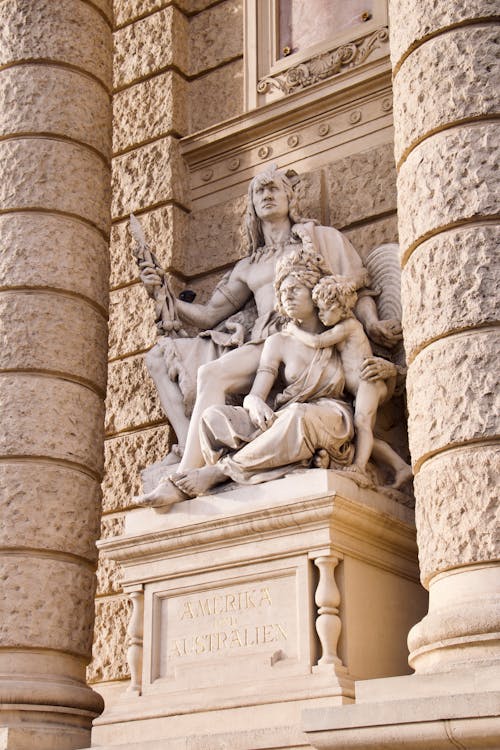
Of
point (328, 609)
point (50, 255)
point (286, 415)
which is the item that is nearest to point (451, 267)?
point (286, 415)

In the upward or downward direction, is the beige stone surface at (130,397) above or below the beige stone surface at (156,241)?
below

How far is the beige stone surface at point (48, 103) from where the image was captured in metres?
10.6

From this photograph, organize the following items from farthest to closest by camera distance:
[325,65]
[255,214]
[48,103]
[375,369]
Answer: [325,65] < [48,103] < [255,214] < [375,369]

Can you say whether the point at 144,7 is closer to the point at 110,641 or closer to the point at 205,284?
the point at 205,284

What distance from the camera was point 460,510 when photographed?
6727 mm

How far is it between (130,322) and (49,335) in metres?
1.56

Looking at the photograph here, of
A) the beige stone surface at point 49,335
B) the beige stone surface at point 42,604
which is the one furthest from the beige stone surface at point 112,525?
the beige stone surface at point 49,335

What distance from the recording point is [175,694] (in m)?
Result: 7.98

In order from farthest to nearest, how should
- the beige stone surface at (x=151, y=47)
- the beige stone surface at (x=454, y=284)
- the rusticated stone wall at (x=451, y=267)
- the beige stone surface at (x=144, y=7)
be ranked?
the beige stone surface at (x=144, y=7)
the beige stone surface at (x=151, y=47)
the beige stone surface at (x=454, y=284)
the rusticated stone wall at (x=451, y=267)

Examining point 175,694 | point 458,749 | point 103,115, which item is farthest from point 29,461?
point 458,749

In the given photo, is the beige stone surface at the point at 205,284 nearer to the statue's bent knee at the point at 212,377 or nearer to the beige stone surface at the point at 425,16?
the statue's bent knee at the point at 212,377

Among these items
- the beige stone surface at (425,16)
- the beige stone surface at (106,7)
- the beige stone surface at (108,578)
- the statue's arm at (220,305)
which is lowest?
the beige stone surface at (108,578)

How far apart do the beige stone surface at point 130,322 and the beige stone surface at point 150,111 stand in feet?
5.25

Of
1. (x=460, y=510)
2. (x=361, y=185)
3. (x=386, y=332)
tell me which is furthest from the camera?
(x=361, y=185)
